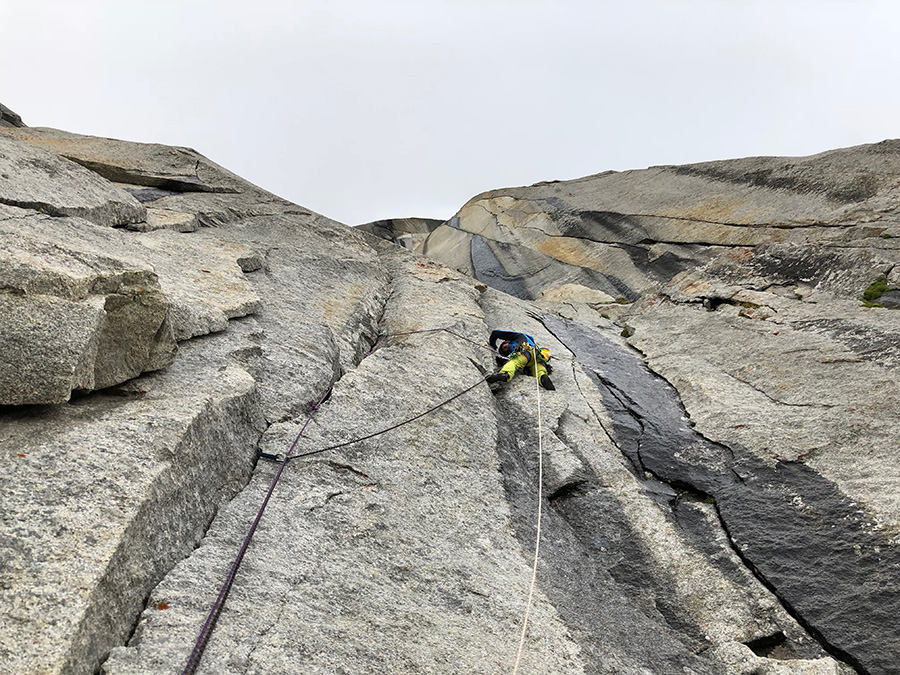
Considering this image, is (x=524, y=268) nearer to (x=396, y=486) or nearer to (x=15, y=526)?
(x=396, y=486)

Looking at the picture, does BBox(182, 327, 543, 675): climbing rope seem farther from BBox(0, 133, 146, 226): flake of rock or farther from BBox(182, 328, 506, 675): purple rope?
BBox(0, 133, 146, 226): flake of rock

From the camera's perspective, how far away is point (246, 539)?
4426 mm

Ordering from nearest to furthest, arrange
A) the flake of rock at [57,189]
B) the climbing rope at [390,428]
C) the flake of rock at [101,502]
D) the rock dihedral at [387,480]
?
the flake of rock at [101,502]
the rock dihedral at [387,480]
the climbing rope at [390,428]
the flake of rock at [57,189]

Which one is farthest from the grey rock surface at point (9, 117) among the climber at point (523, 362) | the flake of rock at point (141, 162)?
the climber at point (523, 362)

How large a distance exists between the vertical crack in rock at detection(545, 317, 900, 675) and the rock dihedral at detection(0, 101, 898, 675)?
0.08 feet

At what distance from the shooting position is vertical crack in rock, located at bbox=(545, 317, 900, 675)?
4.94m

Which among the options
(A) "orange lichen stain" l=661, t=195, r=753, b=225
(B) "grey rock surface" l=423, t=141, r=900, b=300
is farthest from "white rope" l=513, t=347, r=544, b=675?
(A) "orange lichen stain" l=661, t=195, r=753, b=225

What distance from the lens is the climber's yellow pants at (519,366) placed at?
9117 mm

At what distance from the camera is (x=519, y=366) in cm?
943

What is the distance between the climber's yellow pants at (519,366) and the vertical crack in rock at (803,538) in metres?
1.72

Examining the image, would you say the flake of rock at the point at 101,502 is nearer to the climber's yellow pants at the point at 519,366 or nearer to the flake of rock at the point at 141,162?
the climber's yellow pants at the point at 519,366

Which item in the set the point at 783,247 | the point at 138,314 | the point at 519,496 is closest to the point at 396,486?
the point at 519,496

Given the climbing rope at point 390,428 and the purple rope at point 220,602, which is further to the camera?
the climbing rope at point 390,428

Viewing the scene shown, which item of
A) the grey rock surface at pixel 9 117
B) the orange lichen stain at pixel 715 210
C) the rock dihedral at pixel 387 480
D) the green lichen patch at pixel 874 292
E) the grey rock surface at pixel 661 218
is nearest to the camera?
the rock dihedral at pixel 387 480
